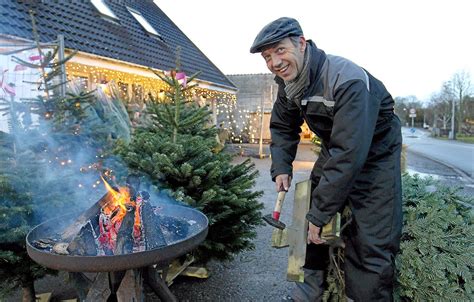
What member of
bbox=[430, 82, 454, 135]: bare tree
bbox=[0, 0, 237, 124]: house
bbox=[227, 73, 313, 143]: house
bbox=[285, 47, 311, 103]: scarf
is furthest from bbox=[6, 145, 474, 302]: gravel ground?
bbox=[430, 82, 454, 135]: bare tree

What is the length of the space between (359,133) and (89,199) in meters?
2.25

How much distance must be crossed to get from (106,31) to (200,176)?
6575 millimetres

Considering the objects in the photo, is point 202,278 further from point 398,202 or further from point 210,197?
point 398,202

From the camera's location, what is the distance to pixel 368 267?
6.07 feet

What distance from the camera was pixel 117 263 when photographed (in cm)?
159

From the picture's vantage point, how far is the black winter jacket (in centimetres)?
162

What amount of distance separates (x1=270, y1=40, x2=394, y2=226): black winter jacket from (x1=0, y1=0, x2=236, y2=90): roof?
5044 millimetres

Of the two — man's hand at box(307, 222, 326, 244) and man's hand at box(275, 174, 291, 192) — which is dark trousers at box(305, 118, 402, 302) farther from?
man's hand at box(275, 174, 291, 192)

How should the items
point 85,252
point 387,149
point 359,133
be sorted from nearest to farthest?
point 359,133
point 85,252
point 387,149

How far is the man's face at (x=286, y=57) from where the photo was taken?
5.89 ft

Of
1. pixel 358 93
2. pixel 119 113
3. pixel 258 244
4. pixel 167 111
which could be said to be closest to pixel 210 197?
pixel 167 111

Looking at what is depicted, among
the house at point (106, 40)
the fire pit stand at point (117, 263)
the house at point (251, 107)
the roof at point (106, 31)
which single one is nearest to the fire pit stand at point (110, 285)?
the fire pit stand at point (117, 263)

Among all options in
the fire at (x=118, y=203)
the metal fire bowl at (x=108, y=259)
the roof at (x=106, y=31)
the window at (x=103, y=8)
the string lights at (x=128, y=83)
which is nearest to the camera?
the metal fire bowl at (x=108, y=259)

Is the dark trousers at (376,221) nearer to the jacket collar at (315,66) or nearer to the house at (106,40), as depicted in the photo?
the jacket collar at (315,66)
